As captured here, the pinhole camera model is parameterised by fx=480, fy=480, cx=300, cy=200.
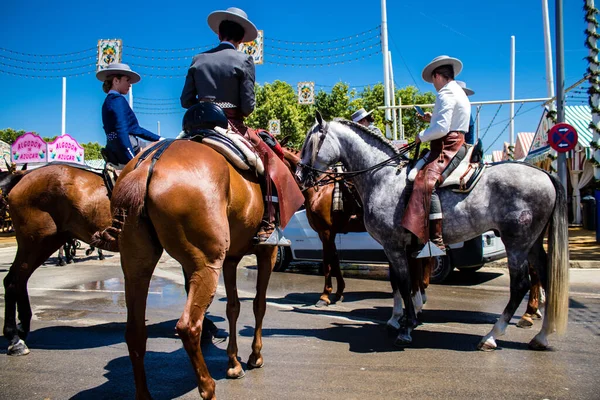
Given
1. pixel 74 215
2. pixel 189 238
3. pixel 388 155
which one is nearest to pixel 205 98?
pixel 189 238

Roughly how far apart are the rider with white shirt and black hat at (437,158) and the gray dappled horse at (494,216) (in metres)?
0.18

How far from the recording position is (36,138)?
78.6ft

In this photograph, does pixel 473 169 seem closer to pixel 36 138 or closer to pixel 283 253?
pixel 283 253

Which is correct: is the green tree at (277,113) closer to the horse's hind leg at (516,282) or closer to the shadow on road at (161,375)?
the horse's hind leg at (516,282)

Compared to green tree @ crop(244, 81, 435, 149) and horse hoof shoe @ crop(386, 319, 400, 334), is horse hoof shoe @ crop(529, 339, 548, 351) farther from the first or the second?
green tree @ crop(244, 81, 435, 149)

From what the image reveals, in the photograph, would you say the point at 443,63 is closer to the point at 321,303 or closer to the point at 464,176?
the point at 464,176

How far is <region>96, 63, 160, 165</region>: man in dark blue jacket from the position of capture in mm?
5500

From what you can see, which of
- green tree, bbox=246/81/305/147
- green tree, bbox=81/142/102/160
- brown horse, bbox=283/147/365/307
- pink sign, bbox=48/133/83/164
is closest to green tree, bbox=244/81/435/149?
green tree, bbox=246/81/305/147

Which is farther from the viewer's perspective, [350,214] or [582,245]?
[582,245]

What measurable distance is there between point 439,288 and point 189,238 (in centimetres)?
691

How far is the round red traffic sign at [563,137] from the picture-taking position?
11760 millimetres

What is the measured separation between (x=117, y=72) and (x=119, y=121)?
0.68m

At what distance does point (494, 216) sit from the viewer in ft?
17.7

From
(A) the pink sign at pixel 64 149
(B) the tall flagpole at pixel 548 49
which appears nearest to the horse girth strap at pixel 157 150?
(B) the tall flagpole at pixel 548 49
